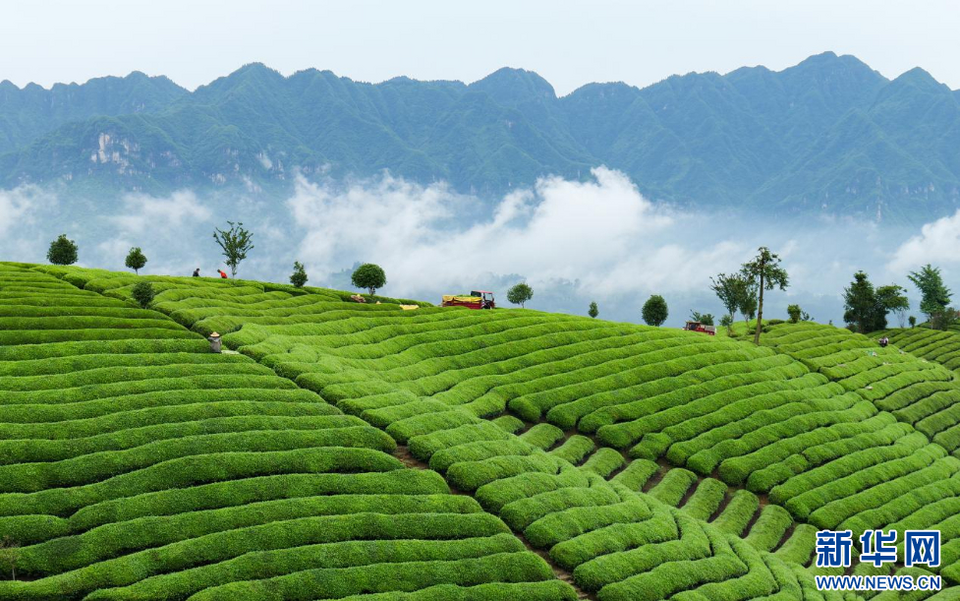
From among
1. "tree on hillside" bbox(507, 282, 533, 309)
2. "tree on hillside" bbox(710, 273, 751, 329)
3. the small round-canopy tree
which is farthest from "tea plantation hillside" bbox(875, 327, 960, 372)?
the small round-canopy tree

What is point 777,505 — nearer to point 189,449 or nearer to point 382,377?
point 382,377

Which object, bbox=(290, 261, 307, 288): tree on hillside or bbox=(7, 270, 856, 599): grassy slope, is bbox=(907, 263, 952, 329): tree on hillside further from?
bbox=(290, 261, 307, 288): tree on hillside

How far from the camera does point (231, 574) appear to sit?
34.2 meters

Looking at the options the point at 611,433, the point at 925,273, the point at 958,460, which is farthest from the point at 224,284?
the point at 925,273

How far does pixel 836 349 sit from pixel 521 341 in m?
43.1

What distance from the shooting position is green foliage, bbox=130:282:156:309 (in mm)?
63019

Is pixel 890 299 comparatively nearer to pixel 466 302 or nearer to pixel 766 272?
pixel 766 272

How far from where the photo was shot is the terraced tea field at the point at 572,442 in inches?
1527

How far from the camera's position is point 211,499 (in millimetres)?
38469

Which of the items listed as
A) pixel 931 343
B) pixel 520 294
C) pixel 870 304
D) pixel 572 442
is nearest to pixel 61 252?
pixel 572 442

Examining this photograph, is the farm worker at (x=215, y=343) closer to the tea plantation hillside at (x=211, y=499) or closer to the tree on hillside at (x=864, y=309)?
the tea plantation hillside at (x=211, y=499)

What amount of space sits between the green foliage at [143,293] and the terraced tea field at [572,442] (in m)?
0.98

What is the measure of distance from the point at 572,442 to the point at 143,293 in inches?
1280

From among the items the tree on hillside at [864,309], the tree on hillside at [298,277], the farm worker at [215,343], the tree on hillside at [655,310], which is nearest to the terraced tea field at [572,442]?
the farm worker at [215,343]
